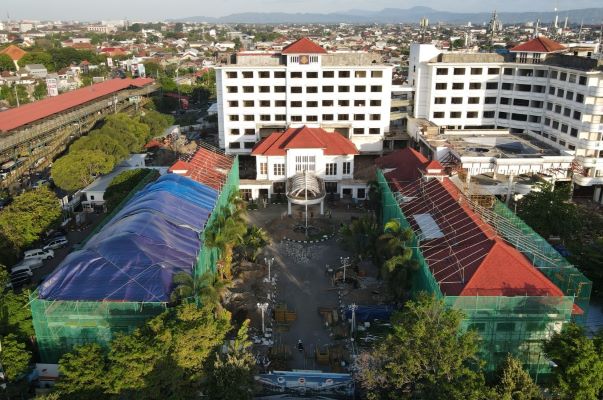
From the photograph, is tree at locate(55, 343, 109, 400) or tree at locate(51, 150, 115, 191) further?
tree at locate(51, 150, 115, 191)

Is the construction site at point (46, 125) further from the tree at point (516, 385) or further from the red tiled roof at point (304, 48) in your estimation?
the tree at point (516, 385)

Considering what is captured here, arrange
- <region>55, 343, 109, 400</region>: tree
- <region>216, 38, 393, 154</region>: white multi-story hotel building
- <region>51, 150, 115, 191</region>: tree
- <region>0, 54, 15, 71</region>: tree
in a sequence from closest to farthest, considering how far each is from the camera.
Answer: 1. <region>55, 343, 109, 400</region>: tree
2. <region>51, 150, 115, 191</region>: tree
3. <region>216, 38, 393, 154</region>: white multi-story hotel building
4. <region>0, 54, 15, 71</region>: tree

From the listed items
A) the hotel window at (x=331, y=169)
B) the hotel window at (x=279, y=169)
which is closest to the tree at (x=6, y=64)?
the hotel window at (x=279, y=169)

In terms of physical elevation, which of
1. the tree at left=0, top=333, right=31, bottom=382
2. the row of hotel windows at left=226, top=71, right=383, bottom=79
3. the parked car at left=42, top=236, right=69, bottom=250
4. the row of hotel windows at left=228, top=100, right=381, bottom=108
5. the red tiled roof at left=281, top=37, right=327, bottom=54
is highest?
the red tiled roof at left=281, top=37, right=327, bottom=54

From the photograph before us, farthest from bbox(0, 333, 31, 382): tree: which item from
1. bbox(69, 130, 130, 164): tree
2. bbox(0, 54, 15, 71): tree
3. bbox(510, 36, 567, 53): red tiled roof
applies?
bbox(0, 54, 15, 71): tree

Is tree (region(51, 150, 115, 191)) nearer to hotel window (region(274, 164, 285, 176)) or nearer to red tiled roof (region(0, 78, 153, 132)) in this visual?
red tiled roof (region(0, 78, 153, 132))

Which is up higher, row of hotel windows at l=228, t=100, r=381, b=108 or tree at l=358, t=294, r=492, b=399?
row of hotel windows at l=228, t=100, r=381, b=108

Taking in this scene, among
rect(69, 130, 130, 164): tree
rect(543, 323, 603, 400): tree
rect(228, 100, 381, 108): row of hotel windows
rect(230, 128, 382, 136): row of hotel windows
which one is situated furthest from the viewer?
rect(230, 128, 382, 136): row of hotel windows
